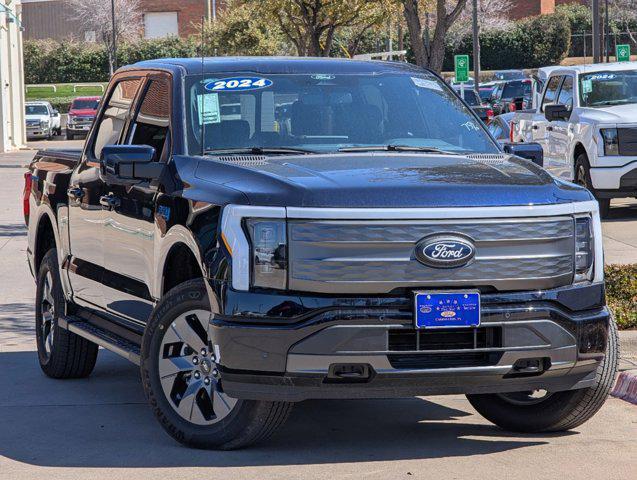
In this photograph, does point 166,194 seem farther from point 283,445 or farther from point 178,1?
point 178,1

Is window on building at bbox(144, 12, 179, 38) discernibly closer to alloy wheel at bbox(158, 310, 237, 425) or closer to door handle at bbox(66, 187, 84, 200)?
door handle at bbox(66, 187, 84, 200)

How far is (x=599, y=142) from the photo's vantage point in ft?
58.3

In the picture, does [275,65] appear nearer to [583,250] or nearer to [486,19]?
[583,250]

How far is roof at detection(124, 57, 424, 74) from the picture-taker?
7340 millimetres

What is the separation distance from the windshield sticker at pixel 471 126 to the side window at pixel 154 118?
1654mm

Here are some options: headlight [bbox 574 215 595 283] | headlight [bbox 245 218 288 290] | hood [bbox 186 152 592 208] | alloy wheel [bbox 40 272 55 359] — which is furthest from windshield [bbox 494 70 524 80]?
headlight [bbox 245 218 288 290]

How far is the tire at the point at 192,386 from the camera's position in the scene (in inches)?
241

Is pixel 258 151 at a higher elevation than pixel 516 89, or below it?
below

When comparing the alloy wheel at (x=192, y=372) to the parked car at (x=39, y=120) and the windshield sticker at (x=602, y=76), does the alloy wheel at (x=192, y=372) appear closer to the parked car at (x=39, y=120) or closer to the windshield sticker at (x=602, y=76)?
the windshield sticker at (x=602, y=76)

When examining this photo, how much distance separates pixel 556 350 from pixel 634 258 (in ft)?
28.1

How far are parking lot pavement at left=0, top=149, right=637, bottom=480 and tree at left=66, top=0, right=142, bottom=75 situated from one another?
79268 mm

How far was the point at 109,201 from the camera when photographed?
7469mm

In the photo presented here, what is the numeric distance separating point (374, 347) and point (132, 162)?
1850 millimetres

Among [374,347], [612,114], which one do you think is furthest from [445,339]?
[612,114]
